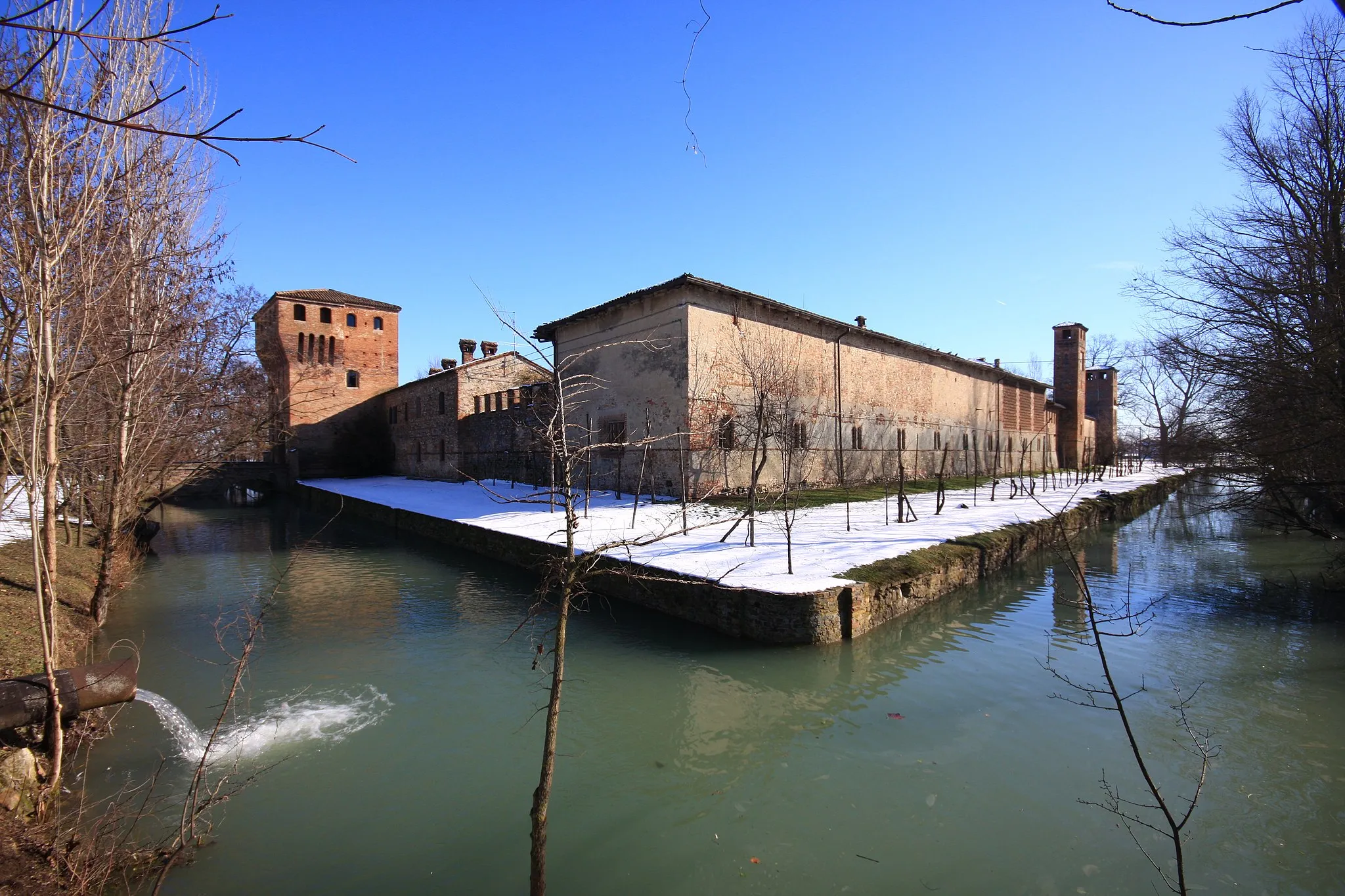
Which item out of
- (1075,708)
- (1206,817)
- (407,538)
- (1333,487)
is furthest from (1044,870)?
(407,538)

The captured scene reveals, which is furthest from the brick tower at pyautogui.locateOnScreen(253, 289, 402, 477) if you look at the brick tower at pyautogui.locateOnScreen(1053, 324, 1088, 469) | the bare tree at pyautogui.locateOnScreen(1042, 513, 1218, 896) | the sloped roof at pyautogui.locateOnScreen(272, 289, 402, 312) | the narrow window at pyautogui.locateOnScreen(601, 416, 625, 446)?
the brick tower at pyautogui.locateOnScreen(1053, 324, 1088, 469)

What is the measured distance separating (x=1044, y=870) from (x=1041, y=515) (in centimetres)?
1416

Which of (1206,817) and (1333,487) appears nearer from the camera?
(1206,817)

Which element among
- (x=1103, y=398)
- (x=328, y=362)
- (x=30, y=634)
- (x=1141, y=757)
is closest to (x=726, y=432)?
(x=1141, y=757)

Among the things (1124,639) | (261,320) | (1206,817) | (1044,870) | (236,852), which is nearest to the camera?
(1044,870)

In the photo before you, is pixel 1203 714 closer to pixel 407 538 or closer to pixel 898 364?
pixel 407 538

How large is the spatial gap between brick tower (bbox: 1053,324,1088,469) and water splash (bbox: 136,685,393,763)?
43.2m

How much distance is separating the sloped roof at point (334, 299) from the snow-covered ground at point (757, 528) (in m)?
18.4

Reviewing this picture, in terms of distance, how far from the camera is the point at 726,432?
690 inches

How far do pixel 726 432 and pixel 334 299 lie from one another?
29396mm

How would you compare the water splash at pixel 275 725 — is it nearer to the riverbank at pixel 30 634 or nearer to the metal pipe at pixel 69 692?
the metal pipe at pixel 69 692

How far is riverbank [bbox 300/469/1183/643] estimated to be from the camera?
8078mm

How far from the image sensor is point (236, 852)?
Result: 4.28 metres

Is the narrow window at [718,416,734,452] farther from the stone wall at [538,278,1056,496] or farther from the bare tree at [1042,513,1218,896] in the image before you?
the bare tree at [1042,513,1218,896]
